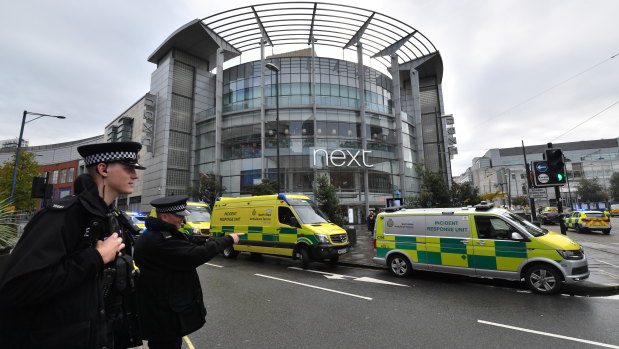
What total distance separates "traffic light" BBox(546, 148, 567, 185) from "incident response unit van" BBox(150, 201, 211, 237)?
12.5 metres

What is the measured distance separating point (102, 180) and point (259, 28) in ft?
120

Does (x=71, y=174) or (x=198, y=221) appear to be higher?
(x=71, y=174)

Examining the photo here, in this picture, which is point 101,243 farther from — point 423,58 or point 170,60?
point 423,58

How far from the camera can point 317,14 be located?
31578mm

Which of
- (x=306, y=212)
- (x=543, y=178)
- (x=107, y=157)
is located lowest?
(x=306, y=212)

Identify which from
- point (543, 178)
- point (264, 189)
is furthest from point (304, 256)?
point (264, 189)

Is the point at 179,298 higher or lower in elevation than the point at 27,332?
lower

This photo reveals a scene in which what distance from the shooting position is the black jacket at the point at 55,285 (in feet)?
4.31

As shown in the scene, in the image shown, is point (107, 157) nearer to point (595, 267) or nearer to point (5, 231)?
point (5, 231)

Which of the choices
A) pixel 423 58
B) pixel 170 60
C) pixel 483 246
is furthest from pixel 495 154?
pixel 483 246

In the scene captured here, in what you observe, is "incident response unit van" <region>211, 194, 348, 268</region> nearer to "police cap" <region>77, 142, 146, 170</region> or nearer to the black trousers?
the black trousers

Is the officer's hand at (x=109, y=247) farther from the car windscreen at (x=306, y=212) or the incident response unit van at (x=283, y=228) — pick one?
the car windscreen at (x=306, y=212)

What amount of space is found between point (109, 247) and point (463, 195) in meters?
21.3

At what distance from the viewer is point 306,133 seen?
3309 centimetres
